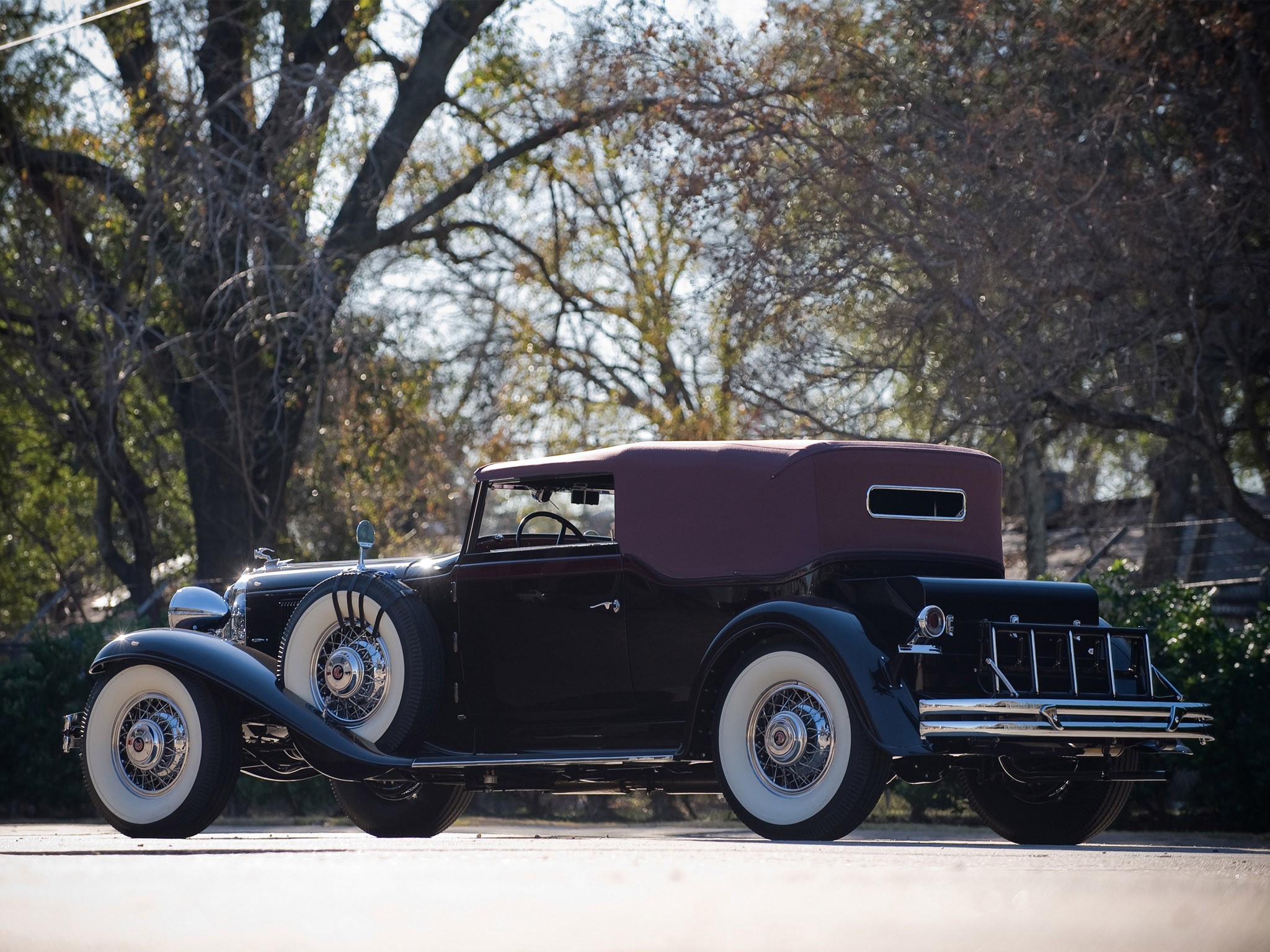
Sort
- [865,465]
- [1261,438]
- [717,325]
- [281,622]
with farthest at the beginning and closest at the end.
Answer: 1. [717,325]
2. [1261,438]
3. [281,622]
4. [865,465]

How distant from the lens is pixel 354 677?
7.80 meters

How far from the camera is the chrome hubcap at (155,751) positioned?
25.5 ft

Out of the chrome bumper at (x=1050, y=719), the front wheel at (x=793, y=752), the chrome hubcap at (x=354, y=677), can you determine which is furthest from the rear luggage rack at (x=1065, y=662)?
the chrome hubcap at (x=354, y=677)

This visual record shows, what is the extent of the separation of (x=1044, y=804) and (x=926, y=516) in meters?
1.56

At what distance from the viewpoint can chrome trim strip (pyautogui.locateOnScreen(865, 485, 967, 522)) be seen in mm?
7219

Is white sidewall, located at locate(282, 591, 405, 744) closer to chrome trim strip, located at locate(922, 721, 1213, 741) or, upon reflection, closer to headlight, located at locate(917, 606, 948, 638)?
headlight, located at locate(917, 606, 948, 638)

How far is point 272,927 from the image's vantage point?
3.72m

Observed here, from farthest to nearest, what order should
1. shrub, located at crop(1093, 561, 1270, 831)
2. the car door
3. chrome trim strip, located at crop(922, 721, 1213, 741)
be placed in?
shrub, located at crop(1093, 561, 1270, 831), the car door, chrome trim strip, located at crop(922, 721, 1213, 741)

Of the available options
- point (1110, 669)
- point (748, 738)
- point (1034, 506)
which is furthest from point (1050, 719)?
point (1034, 506)

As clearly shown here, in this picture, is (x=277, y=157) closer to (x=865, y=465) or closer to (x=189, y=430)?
(x=189, y=430)

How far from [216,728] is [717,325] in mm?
12282

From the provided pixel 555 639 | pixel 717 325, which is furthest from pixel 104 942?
pixel 717 325

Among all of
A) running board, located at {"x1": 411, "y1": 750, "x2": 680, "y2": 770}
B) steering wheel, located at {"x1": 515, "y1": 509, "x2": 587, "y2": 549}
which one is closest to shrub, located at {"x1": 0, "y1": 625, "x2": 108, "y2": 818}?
steering wheel, located at {"x1": 515, "y1": 509, "x2": 587, "y2": 549}

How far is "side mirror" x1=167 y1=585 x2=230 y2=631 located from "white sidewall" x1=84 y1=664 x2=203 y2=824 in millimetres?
790
